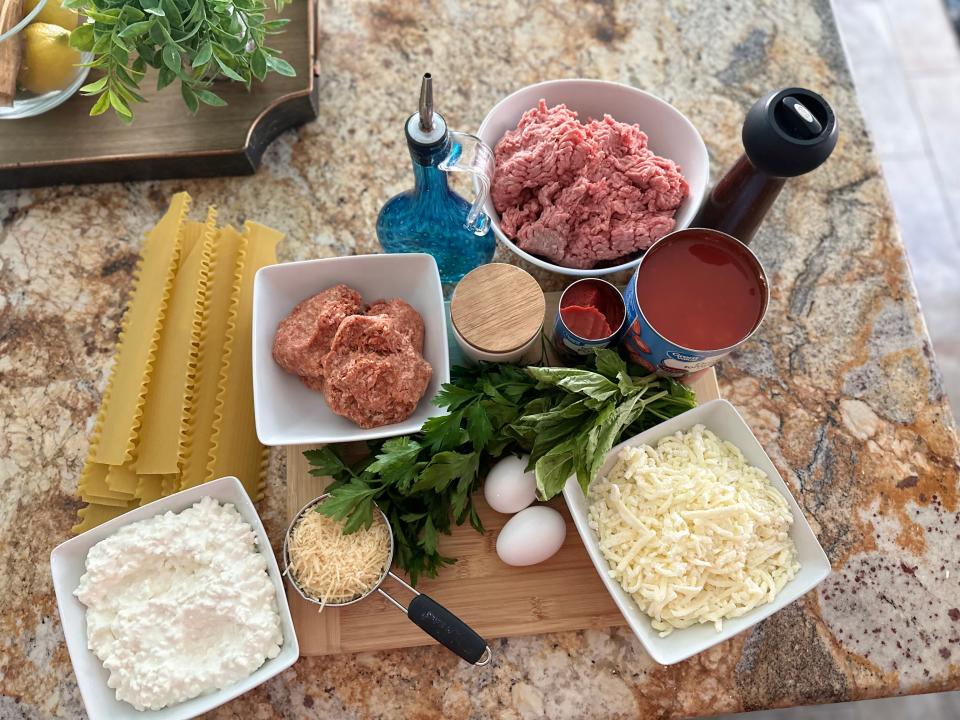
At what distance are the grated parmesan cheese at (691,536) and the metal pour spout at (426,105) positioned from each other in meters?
0.63

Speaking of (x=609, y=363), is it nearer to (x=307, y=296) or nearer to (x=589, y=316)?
(x=589, y=316)

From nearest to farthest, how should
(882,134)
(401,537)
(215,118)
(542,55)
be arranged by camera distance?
1. (401,537)
2. (215,118)
3. (542,55)
4. (882,134)

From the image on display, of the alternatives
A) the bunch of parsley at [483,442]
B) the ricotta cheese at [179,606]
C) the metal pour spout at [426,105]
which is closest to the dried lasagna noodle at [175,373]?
the ricotta cheese at [179,606]

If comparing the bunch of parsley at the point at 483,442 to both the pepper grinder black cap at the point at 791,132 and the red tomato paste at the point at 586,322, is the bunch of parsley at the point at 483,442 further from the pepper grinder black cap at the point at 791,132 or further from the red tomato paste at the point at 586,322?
the pepper grinder black cap at the point at 791,132

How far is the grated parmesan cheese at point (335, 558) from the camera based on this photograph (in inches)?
45.8

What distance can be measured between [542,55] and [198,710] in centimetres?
149

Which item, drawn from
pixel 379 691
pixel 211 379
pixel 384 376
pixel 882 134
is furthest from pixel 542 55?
pixel 882 134

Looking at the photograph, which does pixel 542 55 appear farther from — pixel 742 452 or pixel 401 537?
pixel 401 537

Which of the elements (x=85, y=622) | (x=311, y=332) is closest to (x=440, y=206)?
(x=311, y=332)

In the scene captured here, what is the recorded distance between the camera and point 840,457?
1361mm

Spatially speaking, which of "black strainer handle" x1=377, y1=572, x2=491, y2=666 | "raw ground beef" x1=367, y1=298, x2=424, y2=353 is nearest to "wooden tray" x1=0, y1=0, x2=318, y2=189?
"raw ground beef" x1=367, y1=298, x2=424, y2=353

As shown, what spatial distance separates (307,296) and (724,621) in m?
0.92

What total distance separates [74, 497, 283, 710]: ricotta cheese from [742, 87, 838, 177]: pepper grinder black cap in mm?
1076

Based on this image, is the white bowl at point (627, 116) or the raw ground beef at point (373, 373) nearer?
the raw ground beef at point (373, 373)
